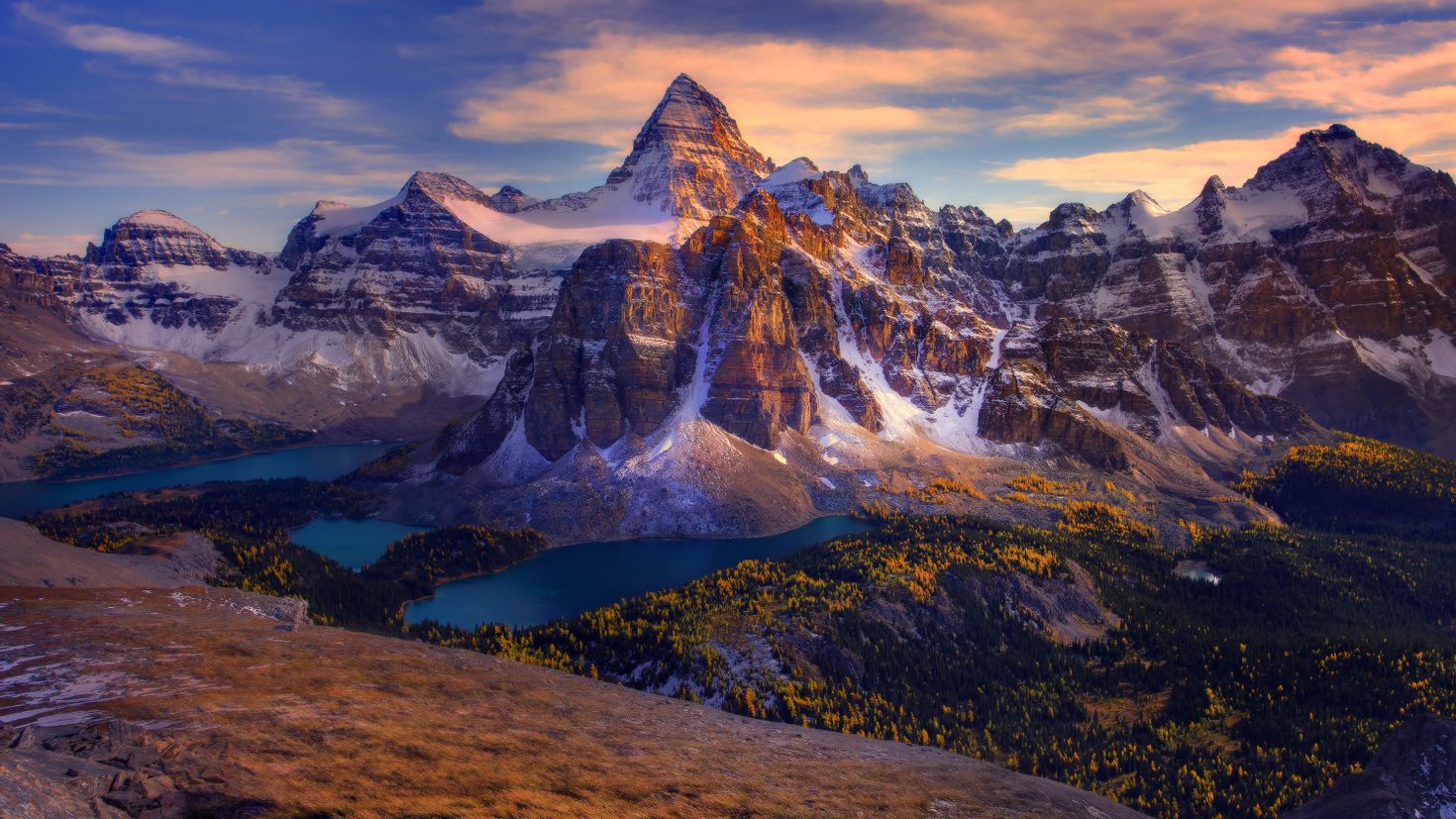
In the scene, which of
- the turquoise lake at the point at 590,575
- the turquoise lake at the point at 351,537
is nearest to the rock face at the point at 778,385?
the turquoise lake at the point at 351,537

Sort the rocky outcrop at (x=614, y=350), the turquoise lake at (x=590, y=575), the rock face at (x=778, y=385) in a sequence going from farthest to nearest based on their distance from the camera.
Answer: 1. the rock face at (x=778, y=385)
2. the rocky outcrop at (x=614, y=350)
3. the turquoise lake at (x=590, y=575)

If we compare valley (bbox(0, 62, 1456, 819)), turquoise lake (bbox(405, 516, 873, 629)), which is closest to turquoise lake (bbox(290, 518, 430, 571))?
valley (bbox(0, 62, 1456, 819))

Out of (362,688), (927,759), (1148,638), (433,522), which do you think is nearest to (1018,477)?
(1148,638)

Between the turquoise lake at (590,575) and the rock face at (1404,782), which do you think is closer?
the rock face at (1404,782)

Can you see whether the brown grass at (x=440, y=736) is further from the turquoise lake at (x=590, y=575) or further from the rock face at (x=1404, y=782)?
the turquoise lake at (x=590, y=575)

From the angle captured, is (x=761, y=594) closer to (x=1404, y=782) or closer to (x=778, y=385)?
(x=1404, y=782)

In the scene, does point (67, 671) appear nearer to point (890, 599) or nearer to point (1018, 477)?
point (890, 599)
